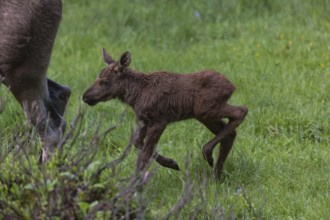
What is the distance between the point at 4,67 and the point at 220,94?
1.71 meters

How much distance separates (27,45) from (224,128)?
164 cm

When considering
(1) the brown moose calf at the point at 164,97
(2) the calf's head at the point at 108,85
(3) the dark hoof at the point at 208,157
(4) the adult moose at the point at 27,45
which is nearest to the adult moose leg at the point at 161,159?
(1) the brown moose calf at the point at 164,97

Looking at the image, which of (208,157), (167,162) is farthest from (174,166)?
(208,157)

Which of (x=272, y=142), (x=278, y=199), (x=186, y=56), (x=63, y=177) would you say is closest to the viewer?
(x=63, y=177)

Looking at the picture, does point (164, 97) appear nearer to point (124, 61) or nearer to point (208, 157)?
point (124, 61)

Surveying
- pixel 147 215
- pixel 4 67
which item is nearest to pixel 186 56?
pixel 4 67

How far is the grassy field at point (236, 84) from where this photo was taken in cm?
638

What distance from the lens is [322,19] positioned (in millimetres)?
11008

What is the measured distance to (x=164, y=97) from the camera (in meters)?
6.52

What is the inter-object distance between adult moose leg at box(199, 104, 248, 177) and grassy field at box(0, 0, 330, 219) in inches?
6.9

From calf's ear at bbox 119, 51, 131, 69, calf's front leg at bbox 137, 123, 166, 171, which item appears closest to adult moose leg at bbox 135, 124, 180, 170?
calf's front leg at bbox 137, 123, 166, 171

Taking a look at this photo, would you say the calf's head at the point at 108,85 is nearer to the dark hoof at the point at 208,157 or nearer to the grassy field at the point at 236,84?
the grassy field at the point at 236,84

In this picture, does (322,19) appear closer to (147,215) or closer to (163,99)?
(163,99)

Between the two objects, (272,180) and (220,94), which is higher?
(220,94)
